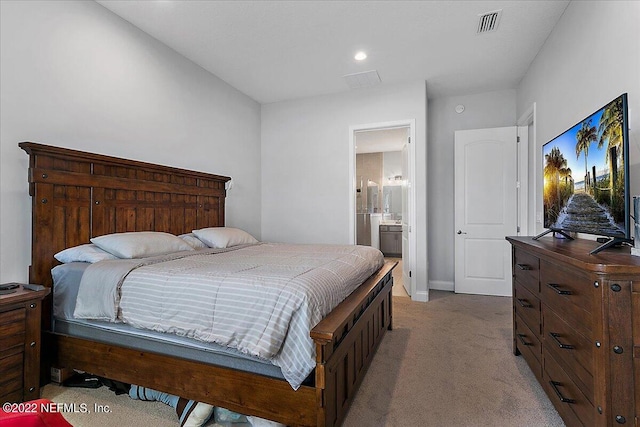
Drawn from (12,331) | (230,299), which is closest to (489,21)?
(230,299)

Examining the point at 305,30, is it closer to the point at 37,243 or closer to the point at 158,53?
the point at 158,53

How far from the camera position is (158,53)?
317cm

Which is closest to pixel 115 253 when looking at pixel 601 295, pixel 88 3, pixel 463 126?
pixel 88 3

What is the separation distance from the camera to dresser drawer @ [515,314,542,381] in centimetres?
195

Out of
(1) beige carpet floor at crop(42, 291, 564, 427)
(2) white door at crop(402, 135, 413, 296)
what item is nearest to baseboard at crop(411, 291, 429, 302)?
(2) white door at crop(402, 135, 413, 296)

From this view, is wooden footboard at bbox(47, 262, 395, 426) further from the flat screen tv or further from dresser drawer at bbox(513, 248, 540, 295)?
the flat screen tv

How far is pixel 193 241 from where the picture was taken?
307 centimetres

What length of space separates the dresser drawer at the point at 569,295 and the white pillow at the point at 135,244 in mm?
2582

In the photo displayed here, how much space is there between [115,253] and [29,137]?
3.14 feet

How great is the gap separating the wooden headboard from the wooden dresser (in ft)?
9.90

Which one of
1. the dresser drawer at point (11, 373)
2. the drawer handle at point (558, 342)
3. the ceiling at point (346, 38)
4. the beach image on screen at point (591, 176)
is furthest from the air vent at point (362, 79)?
the dresser drawer at point (11, 373)

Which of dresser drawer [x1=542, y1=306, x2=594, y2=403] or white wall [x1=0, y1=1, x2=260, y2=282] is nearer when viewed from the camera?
dresser drawer [x1=542, y1=306, x2=594, y2=403]

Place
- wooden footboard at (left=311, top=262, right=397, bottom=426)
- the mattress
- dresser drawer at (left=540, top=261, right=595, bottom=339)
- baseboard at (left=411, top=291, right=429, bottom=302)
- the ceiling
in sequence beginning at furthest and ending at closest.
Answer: baseboard at (left=411, top=291, right=429, bottom=302) → the ceiling → the mattress → wooden footboard at (left=311, top=262, right=397, bottom=426) → dresser drawer at (left=540, top=261, right=595, bottom=339)

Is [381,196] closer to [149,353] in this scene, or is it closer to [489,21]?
[489,21]
